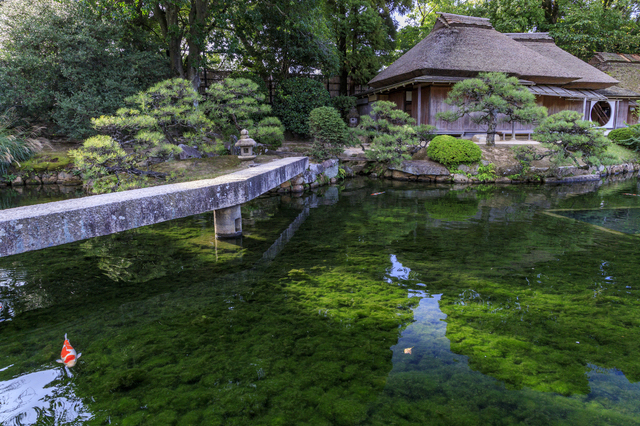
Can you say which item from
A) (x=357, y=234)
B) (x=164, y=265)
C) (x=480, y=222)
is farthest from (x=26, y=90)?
(x=480, y=222)

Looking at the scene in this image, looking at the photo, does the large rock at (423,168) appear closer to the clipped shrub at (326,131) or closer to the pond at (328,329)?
the clipped shrub at (326,131)

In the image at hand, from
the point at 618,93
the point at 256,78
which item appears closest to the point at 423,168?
the point at 256,78

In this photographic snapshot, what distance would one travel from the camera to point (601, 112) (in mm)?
20234

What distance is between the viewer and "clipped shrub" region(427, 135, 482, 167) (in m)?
11.7

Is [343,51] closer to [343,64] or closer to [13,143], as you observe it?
[343,64]

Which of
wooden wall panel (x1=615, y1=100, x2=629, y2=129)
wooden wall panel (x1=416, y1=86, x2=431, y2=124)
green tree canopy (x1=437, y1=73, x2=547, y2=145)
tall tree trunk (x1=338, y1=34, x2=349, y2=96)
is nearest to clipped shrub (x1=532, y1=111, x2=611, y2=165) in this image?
green tree canopy (x1=437, y1=73, x2=547, y2=145)

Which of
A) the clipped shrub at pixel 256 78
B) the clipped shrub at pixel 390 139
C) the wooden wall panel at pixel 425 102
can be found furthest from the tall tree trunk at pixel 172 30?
the wooden wall panel at pixel 425 102

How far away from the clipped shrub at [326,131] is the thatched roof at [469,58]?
4.50 metres

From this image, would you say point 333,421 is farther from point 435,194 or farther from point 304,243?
point 435,194

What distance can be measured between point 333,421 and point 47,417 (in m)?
1.74

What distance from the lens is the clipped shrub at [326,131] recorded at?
446 inches

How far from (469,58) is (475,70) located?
0.81 meters

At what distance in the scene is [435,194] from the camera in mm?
9945

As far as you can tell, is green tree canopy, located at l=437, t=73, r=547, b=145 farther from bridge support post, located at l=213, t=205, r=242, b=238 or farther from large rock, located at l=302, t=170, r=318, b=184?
bridge support post, located at l=213, t=205, r=242, b=238
